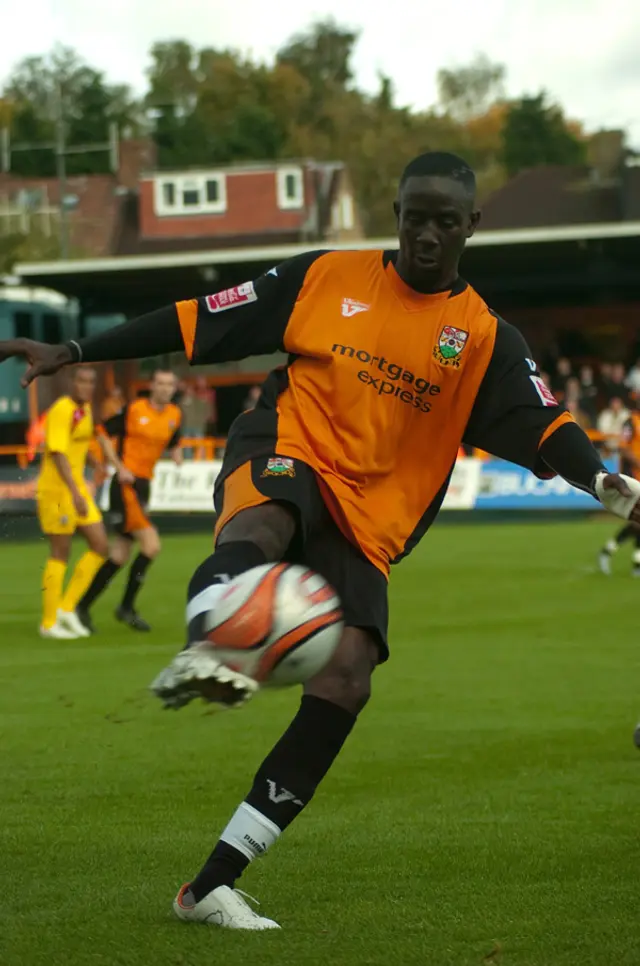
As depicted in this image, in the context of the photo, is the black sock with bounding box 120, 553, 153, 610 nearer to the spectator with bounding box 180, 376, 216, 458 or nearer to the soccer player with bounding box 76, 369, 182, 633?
the soccer player with bounding box 76, 369, 182, 633

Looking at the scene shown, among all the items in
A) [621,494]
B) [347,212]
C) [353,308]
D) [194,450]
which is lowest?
[194,450]

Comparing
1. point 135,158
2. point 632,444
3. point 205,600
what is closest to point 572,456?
point 205,600

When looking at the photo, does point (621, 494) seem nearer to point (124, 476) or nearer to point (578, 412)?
point (124, 476)

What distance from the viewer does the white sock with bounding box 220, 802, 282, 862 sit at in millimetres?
4668

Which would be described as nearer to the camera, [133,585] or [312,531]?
[312,531]

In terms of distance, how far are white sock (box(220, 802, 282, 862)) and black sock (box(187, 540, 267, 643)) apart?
754 millimetres

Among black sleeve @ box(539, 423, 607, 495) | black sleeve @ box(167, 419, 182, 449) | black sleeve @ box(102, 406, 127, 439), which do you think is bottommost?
black sleeve @ box(167, 419, 182, 449)

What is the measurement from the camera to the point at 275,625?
4066mm

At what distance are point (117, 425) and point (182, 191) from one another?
51.5 metres

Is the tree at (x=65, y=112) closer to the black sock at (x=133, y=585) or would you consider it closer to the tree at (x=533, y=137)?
the tree at (x=533, y=137)

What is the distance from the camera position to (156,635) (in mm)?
13773

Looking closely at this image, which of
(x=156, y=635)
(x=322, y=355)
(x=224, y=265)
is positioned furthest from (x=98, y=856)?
(x=224, y=265)

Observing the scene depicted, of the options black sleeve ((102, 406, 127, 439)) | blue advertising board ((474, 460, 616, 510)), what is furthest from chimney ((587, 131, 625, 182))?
black sleeve ((102, 406, 127, 439))

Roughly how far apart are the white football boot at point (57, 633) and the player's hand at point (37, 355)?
8880mm
